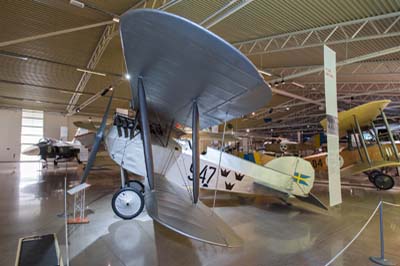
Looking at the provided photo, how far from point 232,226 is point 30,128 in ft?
89.0

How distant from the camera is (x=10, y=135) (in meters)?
23.0

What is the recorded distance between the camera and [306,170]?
16.5ft

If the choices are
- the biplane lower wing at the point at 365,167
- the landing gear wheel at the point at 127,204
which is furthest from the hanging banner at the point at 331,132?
the biplane lower wing at the point at 365,167

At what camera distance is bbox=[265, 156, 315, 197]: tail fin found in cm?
497

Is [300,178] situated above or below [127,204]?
above

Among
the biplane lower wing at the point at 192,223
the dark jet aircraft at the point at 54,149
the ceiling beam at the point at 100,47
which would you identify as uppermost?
the ceiling beam at the point at 100,47

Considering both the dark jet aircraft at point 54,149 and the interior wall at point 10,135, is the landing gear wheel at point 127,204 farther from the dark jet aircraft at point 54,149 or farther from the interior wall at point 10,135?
the interior wall at point 10,135

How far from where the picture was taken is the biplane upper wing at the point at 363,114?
22.5 feet

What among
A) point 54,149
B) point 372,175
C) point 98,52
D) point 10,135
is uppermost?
point 98,52

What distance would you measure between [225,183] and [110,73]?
342 inches

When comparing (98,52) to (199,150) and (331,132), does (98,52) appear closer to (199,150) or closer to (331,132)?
(199,150)

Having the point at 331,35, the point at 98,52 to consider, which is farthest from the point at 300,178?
the point at 98,52

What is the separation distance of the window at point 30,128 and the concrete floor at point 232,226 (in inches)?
884

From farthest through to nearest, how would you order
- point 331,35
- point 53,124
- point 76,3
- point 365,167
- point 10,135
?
point 53,124, point 10,135, point 365,167, point 331,35, point 76,3
